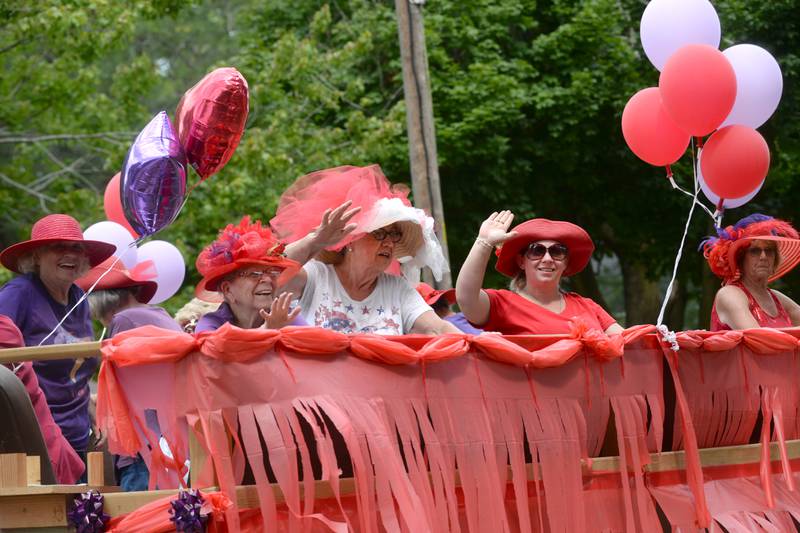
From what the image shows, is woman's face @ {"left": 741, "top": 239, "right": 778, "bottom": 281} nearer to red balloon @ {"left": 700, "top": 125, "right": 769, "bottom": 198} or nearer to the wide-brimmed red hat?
red balloon @ {"left": 700, "top": 125, "right": 769, "bottom": 198}

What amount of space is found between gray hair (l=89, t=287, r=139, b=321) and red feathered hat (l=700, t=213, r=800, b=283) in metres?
2.96

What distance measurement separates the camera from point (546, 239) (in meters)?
5.65

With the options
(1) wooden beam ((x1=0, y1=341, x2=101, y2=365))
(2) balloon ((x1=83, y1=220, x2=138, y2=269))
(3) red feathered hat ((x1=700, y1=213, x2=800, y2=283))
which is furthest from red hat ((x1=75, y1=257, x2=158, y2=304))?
(3) red feathered hat ((x1=700, y1=213, x2=800, y2=283))

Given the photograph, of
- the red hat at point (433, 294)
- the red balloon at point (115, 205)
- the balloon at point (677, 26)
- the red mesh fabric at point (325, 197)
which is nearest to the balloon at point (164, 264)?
the red balloon at point (115, 205)

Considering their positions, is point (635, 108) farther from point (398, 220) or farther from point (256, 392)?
point (256, 392)

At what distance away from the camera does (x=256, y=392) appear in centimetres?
382

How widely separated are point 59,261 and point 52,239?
4.0 inches

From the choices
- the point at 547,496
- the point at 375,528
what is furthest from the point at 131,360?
the point at 547,496

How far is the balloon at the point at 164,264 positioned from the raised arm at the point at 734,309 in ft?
10.6

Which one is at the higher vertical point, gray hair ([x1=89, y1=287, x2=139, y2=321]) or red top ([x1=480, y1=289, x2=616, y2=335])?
gray hair ([x1=89, y1=287, x2=139, y2=321])

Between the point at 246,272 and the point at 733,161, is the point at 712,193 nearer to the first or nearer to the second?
the point at 733,161

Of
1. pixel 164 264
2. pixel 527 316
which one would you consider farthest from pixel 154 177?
pixel 164 264

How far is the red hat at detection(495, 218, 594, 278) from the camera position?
18.5ft

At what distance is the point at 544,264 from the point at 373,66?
11.5m
